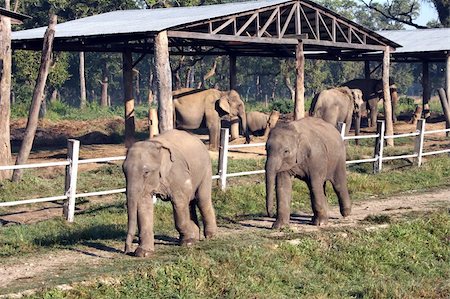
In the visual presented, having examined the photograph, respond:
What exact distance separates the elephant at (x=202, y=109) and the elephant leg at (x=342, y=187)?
1112 centimetres

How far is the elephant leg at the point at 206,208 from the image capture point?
11625mm

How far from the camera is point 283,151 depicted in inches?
484

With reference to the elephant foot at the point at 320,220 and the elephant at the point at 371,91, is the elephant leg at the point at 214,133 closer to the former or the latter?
the elephant at the point at 371,91

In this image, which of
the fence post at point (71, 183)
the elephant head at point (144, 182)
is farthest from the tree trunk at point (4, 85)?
the elephant head at point (144, 182)

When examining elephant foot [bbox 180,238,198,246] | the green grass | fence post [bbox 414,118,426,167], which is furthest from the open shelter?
the green grass

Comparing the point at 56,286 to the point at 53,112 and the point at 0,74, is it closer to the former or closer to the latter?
the point at 0,74

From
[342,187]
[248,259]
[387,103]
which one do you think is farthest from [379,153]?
[248,259]

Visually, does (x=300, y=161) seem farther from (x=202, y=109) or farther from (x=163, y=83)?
(x=202, y=109)

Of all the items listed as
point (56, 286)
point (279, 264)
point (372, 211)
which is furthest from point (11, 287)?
point (372, 211)

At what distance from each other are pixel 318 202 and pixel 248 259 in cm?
275

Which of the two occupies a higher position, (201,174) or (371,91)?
(371,91)

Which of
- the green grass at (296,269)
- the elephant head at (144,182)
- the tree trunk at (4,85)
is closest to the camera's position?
the green grass at (296,269)

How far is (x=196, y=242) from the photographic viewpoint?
11.4m

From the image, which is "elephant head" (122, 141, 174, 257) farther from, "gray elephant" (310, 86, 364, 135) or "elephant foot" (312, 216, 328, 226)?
"gray elephant" (310, 86, 364, 135)
